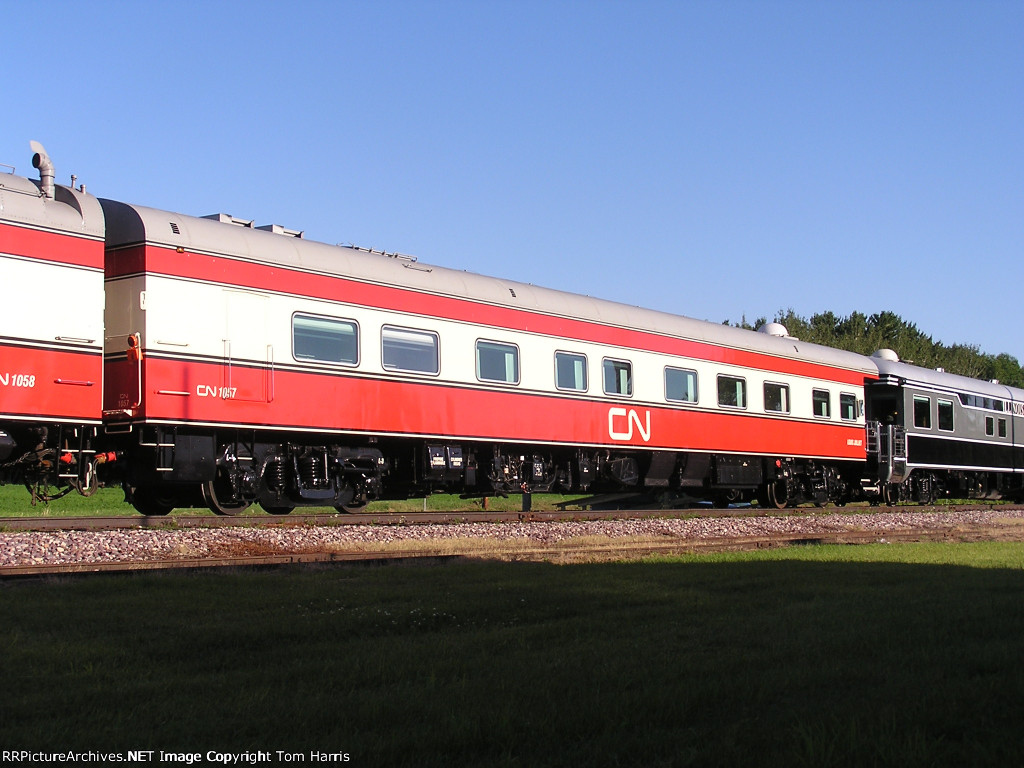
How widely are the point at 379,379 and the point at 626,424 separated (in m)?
6.07

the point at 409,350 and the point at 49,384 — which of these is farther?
the point at 409,350

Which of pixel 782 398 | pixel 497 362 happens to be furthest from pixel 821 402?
pixel 497 362

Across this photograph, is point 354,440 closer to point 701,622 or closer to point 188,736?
point 701,622

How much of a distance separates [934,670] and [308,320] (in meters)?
10.9

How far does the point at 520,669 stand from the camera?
5648mm

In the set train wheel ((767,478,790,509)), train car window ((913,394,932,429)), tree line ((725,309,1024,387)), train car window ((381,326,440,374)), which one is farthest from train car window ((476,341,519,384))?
tree line ((725,309,1024,387))

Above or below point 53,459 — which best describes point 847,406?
above

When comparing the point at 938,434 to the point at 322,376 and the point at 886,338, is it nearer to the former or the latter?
the point at 322,376

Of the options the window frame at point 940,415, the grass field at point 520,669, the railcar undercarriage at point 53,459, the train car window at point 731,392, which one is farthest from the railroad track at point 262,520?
the window frame at point 940,415

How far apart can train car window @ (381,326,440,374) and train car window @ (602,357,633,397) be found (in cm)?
432

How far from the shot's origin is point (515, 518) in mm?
18219

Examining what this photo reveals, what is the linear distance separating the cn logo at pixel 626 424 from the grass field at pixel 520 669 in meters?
10.5

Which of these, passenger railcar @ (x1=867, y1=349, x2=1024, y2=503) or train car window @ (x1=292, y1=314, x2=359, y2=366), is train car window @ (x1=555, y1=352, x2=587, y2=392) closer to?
train car window @ (x1=292, y1=314, x2=359, y2=366)

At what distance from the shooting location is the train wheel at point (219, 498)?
49.7 ft
